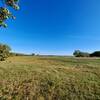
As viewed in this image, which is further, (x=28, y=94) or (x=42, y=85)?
(x=42, y=85)

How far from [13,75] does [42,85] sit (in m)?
4.91

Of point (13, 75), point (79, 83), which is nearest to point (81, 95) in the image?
point (79, 83)

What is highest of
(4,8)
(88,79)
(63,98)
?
(4,8)

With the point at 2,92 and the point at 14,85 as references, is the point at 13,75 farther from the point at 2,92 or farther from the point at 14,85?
the point at 2,92

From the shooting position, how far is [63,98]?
13.9 metres

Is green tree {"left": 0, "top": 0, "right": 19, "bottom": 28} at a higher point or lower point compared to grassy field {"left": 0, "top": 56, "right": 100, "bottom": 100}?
higher

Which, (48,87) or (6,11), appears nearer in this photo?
(6,11)

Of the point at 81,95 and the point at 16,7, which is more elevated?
the point at 16,7

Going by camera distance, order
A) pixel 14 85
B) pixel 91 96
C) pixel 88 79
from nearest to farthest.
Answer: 1. pixel 91 96
2. pixel 14 85
3. pixel 88 79

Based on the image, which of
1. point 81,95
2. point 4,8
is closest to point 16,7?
point 4,8

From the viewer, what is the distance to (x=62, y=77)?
61.6 feet

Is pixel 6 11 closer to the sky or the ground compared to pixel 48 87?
closer to the sky

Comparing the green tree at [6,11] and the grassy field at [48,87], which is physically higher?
the green tree at [6,11]

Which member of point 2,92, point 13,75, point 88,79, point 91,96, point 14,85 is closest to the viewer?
point 91,96
